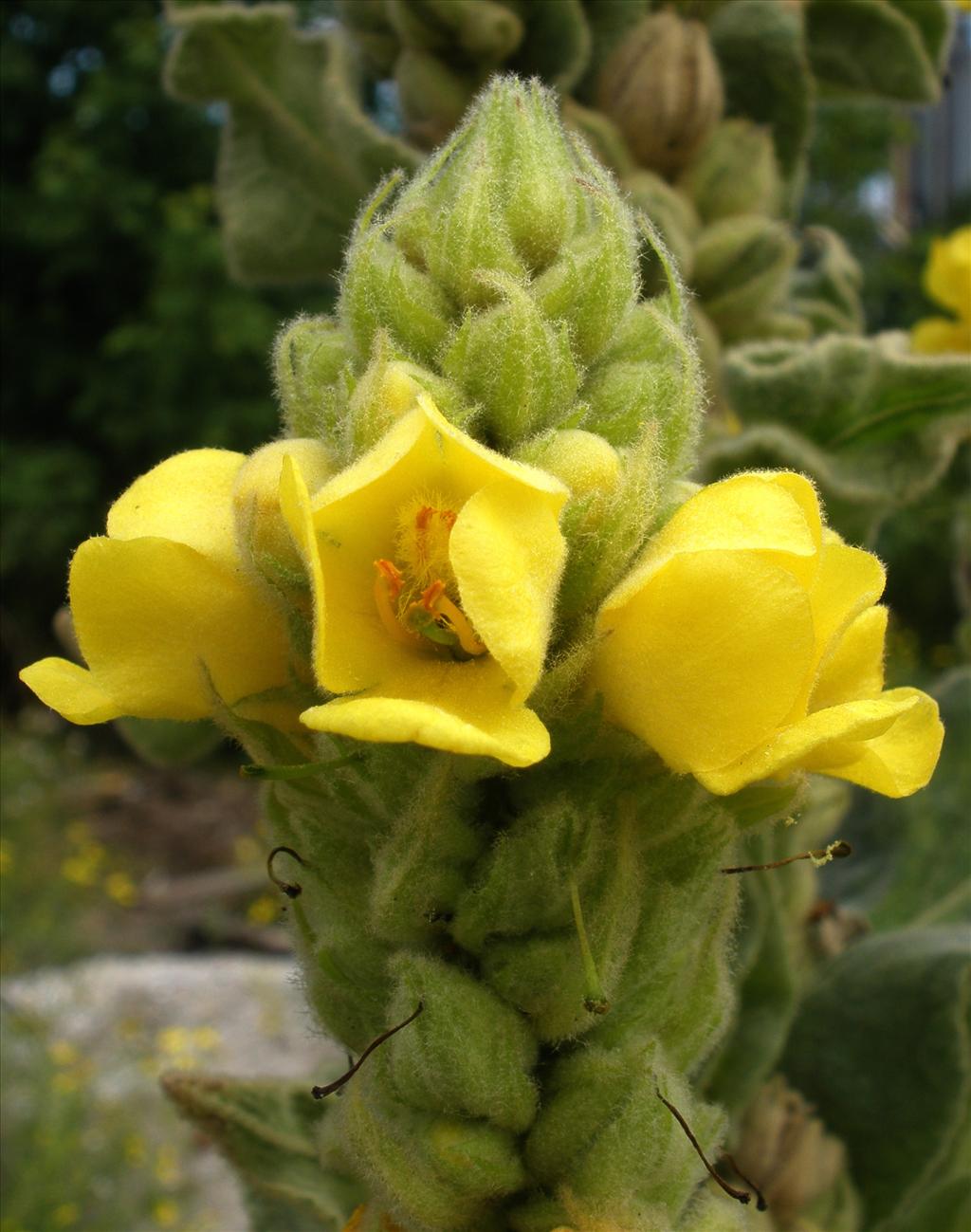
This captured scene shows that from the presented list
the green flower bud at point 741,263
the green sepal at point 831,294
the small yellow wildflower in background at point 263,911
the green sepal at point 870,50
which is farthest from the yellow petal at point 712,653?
the small yellow wildflower in background at point 263,911

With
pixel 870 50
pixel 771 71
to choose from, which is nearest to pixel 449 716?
pixel 771 71

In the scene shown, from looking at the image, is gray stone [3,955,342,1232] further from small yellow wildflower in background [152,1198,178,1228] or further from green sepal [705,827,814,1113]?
green sepal [705,827,814,1113]

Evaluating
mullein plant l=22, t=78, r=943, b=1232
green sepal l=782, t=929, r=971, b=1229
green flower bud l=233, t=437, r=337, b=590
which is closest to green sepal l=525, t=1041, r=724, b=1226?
mullein plant l=22, t=78, r=943, b=1232

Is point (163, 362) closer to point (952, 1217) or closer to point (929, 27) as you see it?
point (929, 27)

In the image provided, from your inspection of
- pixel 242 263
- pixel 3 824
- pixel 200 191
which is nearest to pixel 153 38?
pixel 200 191

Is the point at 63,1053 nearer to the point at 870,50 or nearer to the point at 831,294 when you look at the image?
the point at 831,294

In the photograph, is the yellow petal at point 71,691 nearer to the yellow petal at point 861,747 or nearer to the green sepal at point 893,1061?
the yellow petal at point 861,747
